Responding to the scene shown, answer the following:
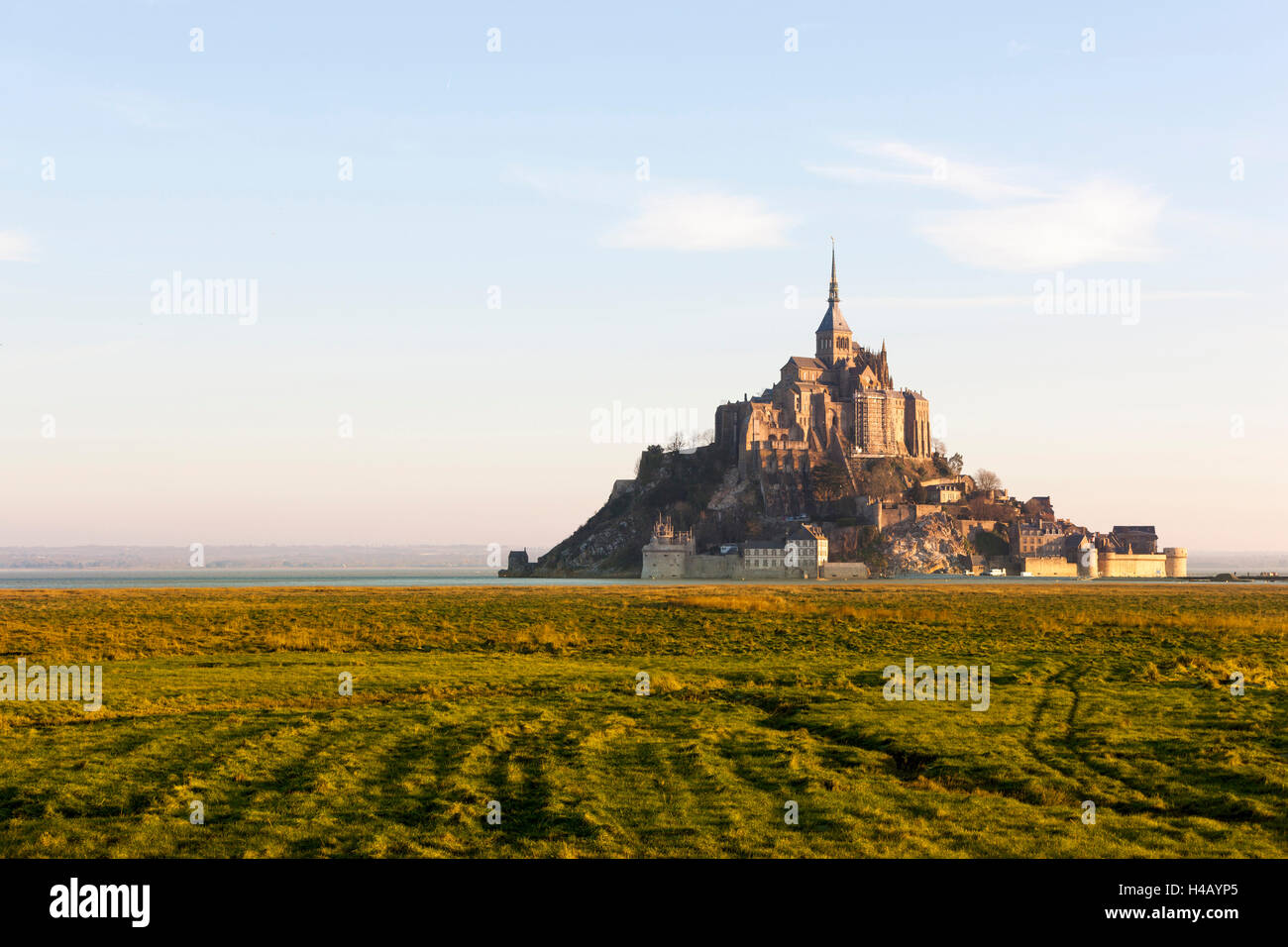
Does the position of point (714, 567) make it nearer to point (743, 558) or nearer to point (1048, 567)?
point (743, 558)

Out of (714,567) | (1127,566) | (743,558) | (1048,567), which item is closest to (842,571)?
(743,558)

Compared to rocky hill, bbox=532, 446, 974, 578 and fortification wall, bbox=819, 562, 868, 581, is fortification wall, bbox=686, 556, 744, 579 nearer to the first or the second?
rocky hill, bbox=532, 446, 974, 578

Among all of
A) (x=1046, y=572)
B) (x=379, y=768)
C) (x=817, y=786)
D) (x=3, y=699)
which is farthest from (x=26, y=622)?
(x=1046, y=572)

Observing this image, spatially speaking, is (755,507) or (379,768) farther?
(755,507)

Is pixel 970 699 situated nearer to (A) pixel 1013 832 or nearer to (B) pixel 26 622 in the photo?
(A) pixel 1013 832
